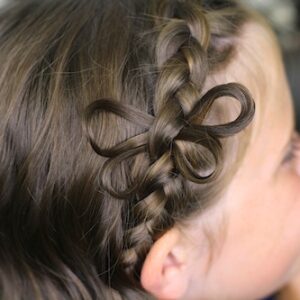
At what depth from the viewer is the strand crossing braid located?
1.68 feet

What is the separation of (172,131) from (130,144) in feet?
0.16

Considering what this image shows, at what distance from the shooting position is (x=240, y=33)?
644 mm

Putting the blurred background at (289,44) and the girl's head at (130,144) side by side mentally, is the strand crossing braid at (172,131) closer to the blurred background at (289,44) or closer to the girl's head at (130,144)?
the girl's head at (130,144)

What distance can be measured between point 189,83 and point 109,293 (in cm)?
29

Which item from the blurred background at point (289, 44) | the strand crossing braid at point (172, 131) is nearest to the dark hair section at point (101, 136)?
the strand crossing braid at point (172, 131)

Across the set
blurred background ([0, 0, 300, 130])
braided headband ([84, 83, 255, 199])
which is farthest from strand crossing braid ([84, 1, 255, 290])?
blurred background ([0, 0, 300, 130])

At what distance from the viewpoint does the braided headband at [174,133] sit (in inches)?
20.1

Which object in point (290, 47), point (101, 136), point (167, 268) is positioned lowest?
point (167, 268)


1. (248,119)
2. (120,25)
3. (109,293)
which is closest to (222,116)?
(248,119)

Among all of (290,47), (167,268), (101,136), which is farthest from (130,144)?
(290,47)

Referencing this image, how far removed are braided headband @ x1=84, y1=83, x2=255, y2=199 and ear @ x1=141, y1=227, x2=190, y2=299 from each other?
0.31ft

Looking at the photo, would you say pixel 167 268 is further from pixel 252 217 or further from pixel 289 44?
pixel 289 44

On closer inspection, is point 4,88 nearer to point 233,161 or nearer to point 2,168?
point 2,168

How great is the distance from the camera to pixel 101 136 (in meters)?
0.53
